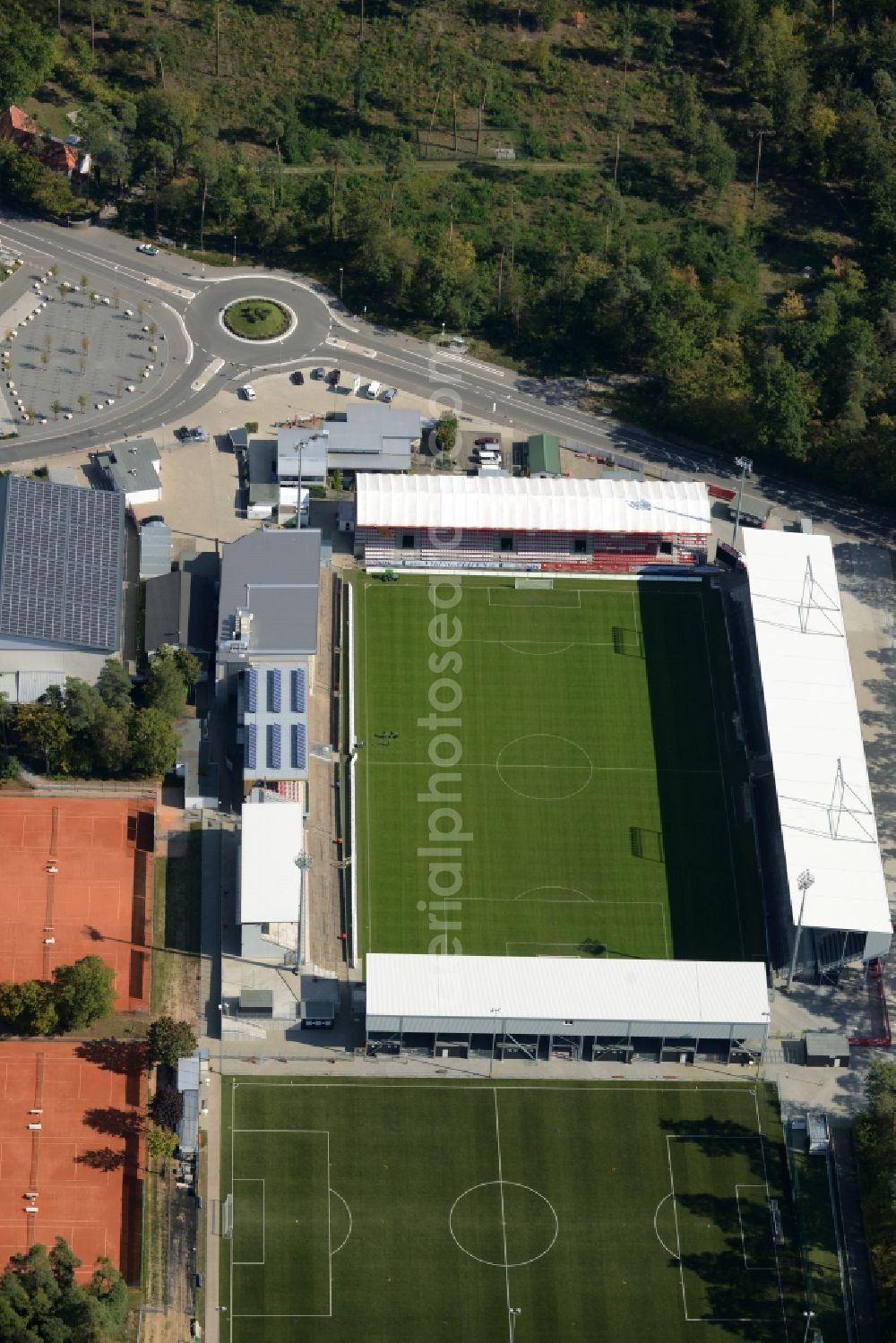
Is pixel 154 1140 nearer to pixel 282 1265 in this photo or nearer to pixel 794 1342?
pixel 282 1265

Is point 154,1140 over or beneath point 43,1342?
over

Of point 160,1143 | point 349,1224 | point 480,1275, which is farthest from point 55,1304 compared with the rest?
point 480,1275


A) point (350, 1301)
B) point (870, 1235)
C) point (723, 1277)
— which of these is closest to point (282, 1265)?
point (350, 1301)

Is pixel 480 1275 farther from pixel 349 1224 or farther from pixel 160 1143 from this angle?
pixel 160 1143

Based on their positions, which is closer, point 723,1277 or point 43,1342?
point 43,1342

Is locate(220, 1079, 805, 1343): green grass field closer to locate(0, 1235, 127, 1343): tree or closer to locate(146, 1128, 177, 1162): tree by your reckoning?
locate(146, 1128, 177, 1162): tree

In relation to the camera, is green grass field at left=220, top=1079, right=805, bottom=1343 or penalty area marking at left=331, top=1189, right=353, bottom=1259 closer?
green grass field at left=220, top=1079, right=805, bottom=1343

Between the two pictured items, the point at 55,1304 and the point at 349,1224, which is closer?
the point at 55,1304

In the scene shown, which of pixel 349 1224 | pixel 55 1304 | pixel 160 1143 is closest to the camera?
pixel 55 1304

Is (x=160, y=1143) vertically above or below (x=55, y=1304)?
above

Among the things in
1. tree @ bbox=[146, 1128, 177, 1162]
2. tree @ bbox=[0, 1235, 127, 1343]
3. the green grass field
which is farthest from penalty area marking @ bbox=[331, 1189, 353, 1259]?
tree @ bbox=[0, 1235, 127, 1343]
